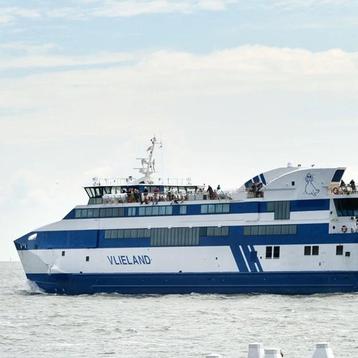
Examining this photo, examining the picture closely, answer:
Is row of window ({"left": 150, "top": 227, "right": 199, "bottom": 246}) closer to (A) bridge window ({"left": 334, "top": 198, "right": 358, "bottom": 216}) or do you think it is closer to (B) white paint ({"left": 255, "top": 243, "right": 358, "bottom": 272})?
(B) white paint ({"left": 255, "top": 243, "right": 358, "bottom": 272})

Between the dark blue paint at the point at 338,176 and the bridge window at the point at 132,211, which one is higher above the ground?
the dark blue paint at the point at 338,176

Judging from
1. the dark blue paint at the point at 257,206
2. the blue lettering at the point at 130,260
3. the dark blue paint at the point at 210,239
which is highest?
the dark blue paint at the point at 257,206

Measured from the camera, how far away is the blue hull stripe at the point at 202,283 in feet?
196

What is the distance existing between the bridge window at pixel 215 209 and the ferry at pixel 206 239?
0.19 ft

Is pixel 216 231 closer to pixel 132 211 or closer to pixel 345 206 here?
pixel 132 211

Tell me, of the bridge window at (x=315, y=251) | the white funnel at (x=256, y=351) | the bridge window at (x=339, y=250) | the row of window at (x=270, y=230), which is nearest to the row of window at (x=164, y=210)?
the row of window at (x=270, y=230)

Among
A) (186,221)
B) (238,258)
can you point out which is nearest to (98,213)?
(186,221)

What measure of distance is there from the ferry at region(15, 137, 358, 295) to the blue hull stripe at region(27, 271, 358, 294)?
0.05 m

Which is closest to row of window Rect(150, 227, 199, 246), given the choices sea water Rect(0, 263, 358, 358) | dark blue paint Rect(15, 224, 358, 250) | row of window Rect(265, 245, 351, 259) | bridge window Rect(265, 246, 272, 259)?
dark blue paint Rect(15, 224, 358, 250)

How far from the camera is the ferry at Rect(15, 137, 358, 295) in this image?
6016 centimetres

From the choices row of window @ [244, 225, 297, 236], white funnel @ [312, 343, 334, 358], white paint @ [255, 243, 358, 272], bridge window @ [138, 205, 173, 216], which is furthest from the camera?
bridge window @ [138, 205, 173, 216]

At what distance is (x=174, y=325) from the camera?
1940 inches

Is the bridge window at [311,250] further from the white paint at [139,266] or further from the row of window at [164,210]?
the white paint at [139,266]

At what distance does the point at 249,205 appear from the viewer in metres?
62.5
